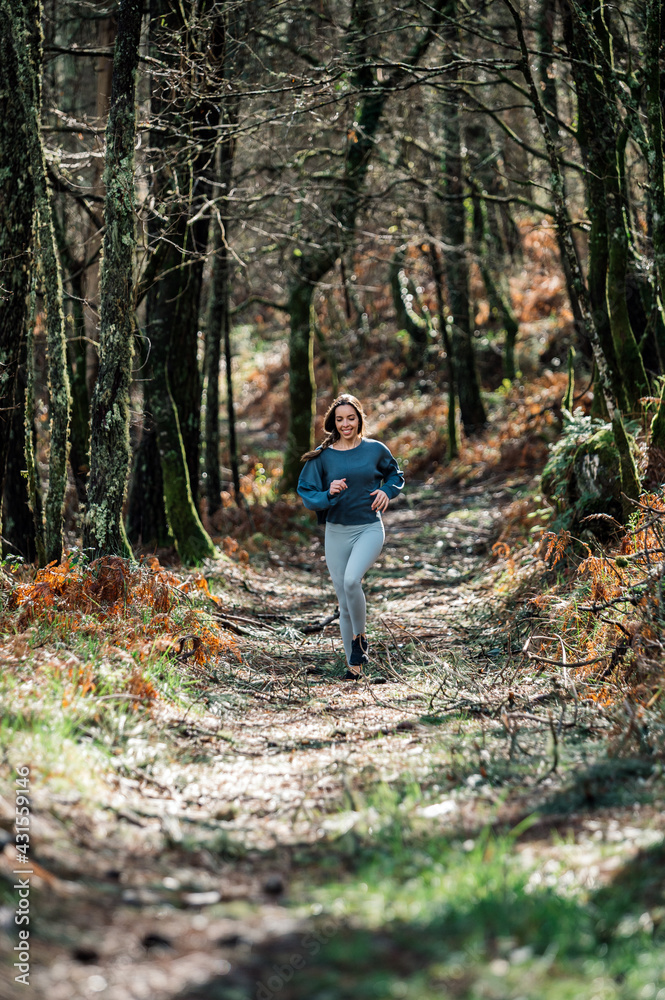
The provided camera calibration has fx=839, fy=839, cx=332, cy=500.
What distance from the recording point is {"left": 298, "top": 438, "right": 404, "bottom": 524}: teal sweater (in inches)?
267

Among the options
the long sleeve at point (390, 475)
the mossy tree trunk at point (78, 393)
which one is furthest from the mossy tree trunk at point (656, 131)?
the mossy tree trunk at point (78, 393)

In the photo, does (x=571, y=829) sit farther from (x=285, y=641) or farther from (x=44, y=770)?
(x=285, y=641)

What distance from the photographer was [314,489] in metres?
6.91

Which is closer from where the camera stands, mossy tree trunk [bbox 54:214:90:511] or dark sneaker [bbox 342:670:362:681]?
dark sneaker [bbox 342:670:362:681]

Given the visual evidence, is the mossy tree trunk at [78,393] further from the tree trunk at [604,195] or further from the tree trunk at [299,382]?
the tree trunk at [604,195]

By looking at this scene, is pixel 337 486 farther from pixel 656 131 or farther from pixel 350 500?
pixel 656 131

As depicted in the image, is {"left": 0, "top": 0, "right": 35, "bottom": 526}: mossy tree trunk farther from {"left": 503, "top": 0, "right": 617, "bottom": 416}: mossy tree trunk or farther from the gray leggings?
{"left": 503, "top": 0, "right": 617, "bottom": 416}: mossy tree trunk

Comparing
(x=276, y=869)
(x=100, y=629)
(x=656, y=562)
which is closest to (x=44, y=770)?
(x=276, y=869)

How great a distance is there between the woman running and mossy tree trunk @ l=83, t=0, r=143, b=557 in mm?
1605

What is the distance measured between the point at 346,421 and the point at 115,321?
82.8 inches

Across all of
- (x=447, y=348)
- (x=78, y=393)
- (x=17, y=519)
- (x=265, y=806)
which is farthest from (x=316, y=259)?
(x=265, y=806)

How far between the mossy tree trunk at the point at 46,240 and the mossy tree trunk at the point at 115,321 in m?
0.53

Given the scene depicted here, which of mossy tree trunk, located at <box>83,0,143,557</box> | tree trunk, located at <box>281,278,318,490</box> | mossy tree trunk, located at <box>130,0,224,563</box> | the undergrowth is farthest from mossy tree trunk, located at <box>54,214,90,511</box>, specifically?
the undergrowth

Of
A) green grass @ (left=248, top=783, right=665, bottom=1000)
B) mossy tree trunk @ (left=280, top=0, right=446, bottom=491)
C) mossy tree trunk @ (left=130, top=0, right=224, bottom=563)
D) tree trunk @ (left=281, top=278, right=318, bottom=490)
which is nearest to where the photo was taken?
green grass @ (left=248, top=783, right=665, bottom=1000)
